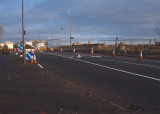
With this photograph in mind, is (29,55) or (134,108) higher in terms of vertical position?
(29,55)

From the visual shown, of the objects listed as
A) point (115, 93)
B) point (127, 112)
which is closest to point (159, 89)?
point (115, 93)

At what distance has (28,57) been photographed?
1803 cm

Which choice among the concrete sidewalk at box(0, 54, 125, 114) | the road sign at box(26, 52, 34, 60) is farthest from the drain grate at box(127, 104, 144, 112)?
the road sign at box(26, 52, 34, 60)

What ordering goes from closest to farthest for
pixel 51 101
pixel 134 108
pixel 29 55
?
1. pixel 134 108
2. pixel 51 101
3. pixel 29 55

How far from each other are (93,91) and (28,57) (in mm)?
11742

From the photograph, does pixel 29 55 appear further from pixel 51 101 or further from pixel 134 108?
pixel 134 108

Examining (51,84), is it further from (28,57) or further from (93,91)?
(28,57)

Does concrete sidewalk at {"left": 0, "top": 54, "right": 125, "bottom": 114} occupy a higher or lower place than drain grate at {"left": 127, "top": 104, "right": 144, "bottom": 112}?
higher

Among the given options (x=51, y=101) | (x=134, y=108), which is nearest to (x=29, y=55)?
(x=51, y=101)

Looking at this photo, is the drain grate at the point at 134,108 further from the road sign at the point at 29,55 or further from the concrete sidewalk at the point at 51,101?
the road sign at the point at 29,55

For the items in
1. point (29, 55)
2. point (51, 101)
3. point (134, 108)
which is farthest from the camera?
point (29, 55)

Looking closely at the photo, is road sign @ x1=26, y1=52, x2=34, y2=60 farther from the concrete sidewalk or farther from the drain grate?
the drain grate

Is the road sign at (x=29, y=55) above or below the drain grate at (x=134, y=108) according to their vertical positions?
above

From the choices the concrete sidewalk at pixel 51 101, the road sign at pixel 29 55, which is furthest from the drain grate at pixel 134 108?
the road sign at pixel 29 55
